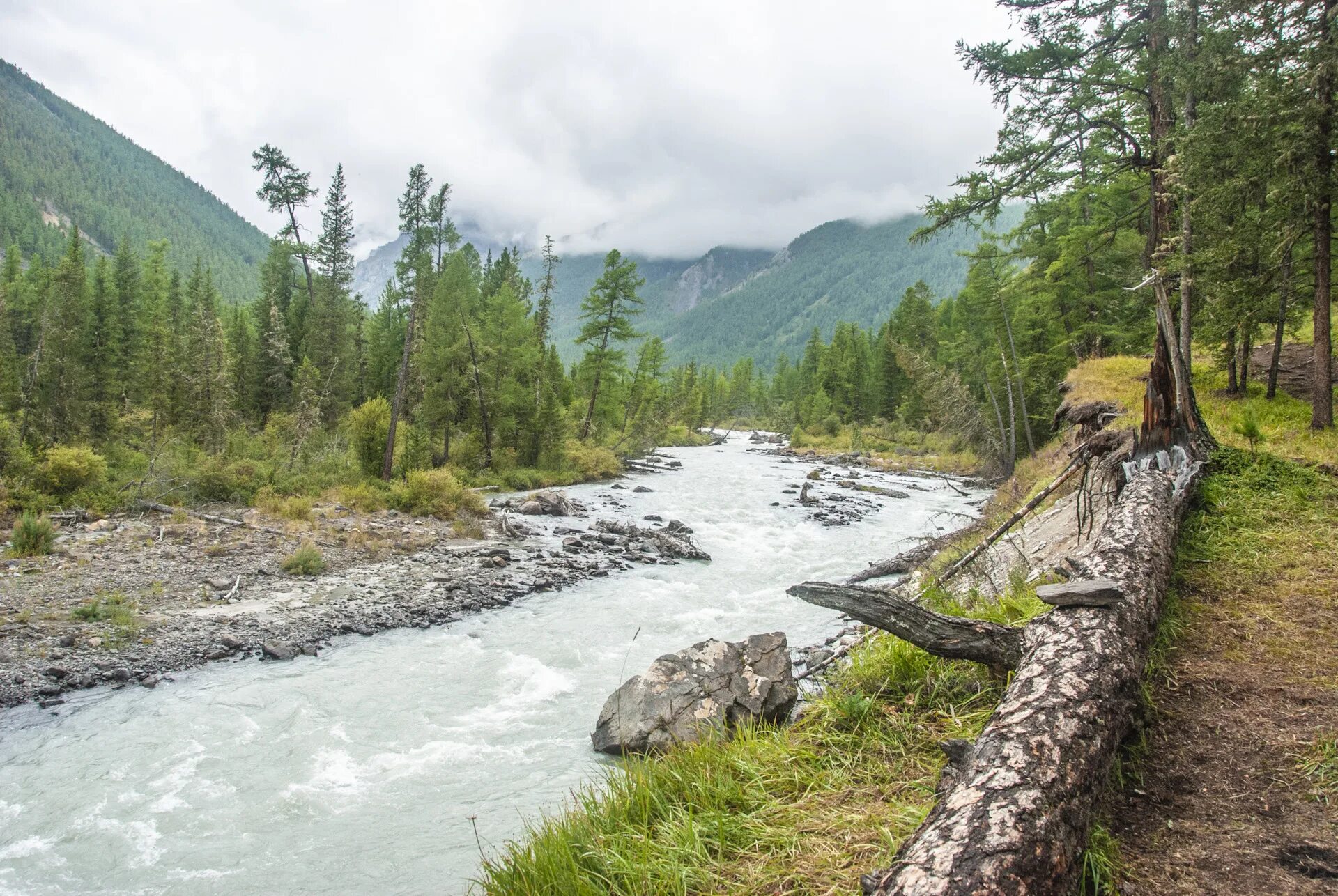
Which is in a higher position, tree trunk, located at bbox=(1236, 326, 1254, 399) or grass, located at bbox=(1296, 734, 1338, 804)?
tree trunk, located at bbox=(1236, 326, 1254, 399)

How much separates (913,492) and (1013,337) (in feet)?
34.2

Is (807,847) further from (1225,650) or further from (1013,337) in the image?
(1013,337)

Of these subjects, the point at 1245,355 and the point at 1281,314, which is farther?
the point at 1245,355

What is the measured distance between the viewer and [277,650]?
10.5 m

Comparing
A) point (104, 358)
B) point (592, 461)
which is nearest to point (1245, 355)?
point (592, 461)

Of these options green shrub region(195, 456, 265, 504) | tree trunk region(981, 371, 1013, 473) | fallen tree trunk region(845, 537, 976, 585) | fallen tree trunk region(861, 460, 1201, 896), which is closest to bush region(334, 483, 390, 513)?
green shrub region(195, 456, 265, 504)

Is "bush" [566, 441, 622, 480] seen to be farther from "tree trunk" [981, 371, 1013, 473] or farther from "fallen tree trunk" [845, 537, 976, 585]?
"fallen tree trunk" [845, 537, 976, 585]

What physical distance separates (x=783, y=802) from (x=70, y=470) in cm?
2257

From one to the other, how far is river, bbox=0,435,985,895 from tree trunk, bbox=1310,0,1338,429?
856 centimetres

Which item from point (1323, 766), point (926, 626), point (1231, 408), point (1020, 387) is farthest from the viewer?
point (1020, 387)

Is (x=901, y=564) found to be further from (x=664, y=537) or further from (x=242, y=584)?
(x=242, y=584)

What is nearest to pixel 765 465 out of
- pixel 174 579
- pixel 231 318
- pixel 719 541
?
pixel 719 541

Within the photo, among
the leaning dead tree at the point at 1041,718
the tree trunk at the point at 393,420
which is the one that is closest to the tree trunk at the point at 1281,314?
A: the leaning dead tree at the point at 1041,718

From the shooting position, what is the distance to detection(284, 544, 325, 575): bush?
14.7m
